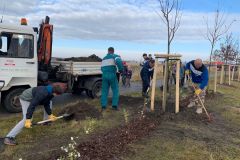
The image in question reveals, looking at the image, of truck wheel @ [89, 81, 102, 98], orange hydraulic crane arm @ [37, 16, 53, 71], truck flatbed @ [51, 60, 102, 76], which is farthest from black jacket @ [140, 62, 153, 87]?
orange hydraulic crane arm @ [37, 16, 53, 71]

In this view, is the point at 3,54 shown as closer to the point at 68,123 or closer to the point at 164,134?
the point at 68,123

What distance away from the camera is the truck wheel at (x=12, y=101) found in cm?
1020

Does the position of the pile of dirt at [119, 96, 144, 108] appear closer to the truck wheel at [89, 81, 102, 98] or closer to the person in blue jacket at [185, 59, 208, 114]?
the truck wheel at [89, 81, 102, 98]

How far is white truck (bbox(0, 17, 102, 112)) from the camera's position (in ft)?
32.8

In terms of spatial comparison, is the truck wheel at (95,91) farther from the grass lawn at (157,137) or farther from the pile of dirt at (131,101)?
the grass lawn at (157,137)

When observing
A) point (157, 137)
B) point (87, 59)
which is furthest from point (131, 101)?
point (157, 137)

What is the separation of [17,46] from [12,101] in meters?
1.69

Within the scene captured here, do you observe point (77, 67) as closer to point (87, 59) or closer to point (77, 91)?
point (87, 59)

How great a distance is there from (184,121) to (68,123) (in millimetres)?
2965

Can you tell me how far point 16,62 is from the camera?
10117mm

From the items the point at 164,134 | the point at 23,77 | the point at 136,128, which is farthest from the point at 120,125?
the point at 23,77

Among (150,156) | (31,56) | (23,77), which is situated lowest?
(150,156)

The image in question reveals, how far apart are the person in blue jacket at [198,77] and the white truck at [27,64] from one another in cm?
400

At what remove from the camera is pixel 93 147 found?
6.20 m
